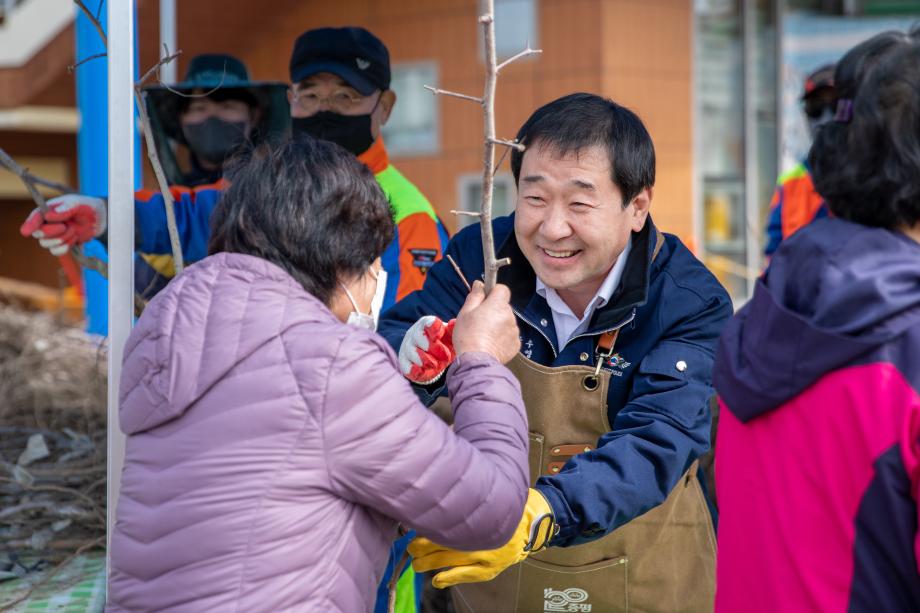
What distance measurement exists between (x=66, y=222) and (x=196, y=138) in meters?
1.06

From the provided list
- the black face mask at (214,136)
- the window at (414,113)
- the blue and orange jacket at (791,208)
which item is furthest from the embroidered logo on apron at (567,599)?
the window at (414,113)

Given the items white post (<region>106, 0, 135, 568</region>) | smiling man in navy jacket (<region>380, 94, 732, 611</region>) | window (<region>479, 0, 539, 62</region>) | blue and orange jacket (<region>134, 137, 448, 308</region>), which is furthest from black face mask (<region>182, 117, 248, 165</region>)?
window (<region>479, 0, 539, 62</region>)

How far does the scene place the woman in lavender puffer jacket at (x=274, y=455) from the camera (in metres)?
1.62

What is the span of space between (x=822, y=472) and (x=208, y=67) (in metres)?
3.54

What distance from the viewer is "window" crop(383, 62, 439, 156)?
11.8 metres

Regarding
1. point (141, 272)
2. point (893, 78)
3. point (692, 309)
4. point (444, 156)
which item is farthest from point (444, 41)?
point (893, 78)

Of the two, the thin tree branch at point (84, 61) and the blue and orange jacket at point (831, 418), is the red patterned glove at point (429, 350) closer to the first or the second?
the blue and orange jacket at point (831, 418)

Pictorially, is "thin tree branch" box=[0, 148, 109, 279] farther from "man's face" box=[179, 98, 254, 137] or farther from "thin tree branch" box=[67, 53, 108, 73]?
"man's face" box=[179, 98, 254, 137]

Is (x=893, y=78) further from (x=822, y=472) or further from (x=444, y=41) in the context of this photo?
(x=444, y=41)

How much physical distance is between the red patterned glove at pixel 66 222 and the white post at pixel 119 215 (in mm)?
847

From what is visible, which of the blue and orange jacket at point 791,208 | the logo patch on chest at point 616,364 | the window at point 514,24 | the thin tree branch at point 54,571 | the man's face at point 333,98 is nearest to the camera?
the logo patch on chest at point 616,364

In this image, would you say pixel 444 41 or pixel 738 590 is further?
pixel 444 41

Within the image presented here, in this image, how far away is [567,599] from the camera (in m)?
2.44

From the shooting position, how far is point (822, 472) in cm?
154
